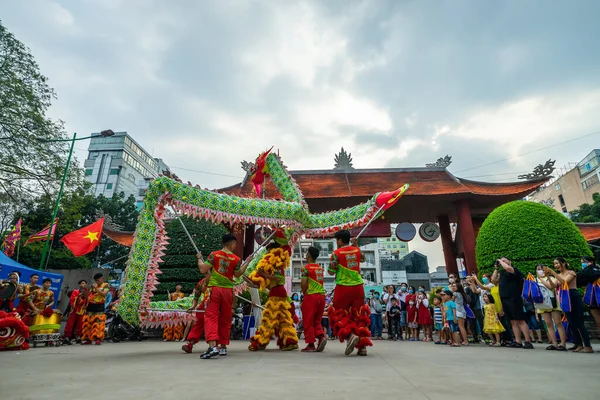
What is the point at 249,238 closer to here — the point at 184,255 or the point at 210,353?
the point at 184,255

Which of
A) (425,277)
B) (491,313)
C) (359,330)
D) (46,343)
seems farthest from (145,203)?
(425,277)

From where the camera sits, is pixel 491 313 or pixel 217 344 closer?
pixel 217 344

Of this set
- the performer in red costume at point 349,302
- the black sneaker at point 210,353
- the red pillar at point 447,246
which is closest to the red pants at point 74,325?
the black sneaker at point 210,353

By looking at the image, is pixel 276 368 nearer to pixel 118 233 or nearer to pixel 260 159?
pixel 260 159

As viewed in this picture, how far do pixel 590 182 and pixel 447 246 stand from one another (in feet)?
106

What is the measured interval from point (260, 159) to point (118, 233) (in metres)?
10.9

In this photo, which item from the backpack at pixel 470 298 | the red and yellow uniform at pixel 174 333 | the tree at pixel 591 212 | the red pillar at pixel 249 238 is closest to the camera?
the backpack at pixel 470 298

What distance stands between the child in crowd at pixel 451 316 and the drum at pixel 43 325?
30.2 feet

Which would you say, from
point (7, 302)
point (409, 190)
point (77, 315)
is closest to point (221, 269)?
point (7, 302)

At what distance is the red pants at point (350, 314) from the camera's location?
5020 millimetres

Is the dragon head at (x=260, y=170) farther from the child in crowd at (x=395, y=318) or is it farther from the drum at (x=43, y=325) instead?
the drum at (x=43, y=325)

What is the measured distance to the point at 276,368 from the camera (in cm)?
351

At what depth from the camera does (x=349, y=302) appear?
517cm

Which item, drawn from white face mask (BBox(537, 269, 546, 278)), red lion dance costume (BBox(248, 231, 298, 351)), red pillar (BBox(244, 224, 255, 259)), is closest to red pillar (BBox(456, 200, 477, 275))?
white face mask (BBox(537, 269, 546, 278))
